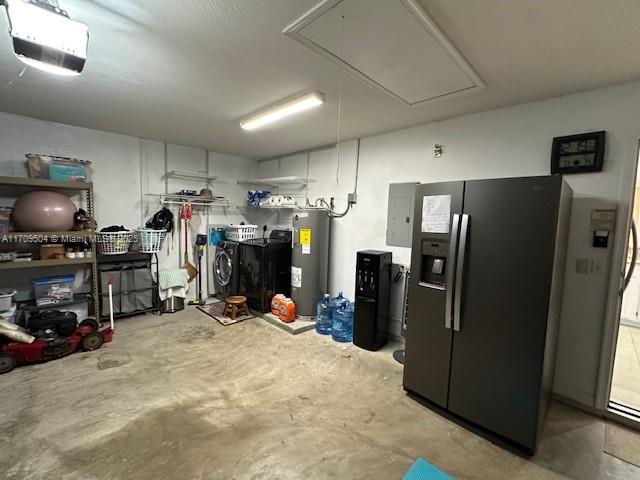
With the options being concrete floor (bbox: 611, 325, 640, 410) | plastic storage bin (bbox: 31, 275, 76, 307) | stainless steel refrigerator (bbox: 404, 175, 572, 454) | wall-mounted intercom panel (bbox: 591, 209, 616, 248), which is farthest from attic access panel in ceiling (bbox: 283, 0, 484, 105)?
plastic storage bin (bbox: 31, 275, 76, 307)

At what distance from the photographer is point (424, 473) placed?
1.71 meters

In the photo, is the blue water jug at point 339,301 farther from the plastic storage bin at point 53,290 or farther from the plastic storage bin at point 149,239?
the plastic storage bin at point 53,290

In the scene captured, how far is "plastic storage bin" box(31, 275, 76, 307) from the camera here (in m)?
3.24

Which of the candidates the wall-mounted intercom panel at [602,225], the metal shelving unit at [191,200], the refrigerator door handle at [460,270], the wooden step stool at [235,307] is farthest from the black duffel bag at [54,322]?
the wall-mounted intercom panel at [602,225]

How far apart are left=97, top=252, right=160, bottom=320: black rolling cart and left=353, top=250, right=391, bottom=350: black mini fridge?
305 cm

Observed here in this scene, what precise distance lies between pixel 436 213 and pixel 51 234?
13.4ft

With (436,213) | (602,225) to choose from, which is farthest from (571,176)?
(436,213)

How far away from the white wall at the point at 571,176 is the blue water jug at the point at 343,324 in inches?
36.6

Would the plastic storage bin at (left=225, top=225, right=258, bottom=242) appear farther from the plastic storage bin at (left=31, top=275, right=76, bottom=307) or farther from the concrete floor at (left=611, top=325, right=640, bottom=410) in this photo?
Result: the concrete floor at (left=611, top=325, right=640, bottom=410)

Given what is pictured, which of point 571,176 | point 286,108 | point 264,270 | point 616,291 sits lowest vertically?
point 264,270

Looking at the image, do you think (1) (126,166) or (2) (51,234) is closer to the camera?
(2) (51,234)

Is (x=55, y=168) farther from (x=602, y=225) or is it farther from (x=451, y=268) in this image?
(x=602, y=225)

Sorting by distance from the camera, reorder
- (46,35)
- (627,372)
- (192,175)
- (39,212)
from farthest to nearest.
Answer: (192,175) < (39,212) < (627,372) < (46,35)

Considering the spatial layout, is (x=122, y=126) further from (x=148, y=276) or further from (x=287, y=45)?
(x=287, y=45)
